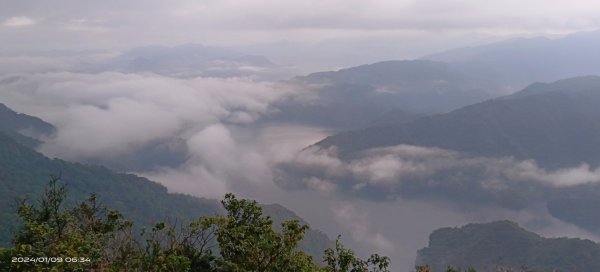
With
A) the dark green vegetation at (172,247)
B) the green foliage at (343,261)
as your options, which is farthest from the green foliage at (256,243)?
the green foliage at (343,261)

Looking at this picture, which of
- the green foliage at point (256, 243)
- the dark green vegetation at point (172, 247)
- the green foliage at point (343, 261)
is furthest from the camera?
the green foliage at point (343, 261)

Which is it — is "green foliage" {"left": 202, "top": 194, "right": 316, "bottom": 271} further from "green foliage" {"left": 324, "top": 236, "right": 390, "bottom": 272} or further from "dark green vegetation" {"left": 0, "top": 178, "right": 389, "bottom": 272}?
"green foliage" {"left": 324, "top": 236, "right": 390, "bottom": 272}

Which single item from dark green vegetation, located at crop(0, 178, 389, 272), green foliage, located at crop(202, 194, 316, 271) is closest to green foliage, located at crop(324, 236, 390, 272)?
dark green vegetation, located at crop(0, 178, 389, 272)

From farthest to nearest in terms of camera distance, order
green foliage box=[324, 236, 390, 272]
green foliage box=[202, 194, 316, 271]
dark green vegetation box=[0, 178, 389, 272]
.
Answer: green foliage box=[324, 236, 390, 272]
green foliage box=[202, 194, 316, 271]
dark green vegetation box=[0, 178, 389, 272]

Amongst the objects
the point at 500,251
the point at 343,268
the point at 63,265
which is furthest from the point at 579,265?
the point at 63,265

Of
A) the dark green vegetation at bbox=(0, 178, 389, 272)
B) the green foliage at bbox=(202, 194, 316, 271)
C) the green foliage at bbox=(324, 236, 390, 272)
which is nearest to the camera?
the dark green vegetation at bbox=(0, 178, 389, 272)

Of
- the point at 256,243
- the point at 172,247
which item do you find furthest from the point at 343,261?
the point at 172,247

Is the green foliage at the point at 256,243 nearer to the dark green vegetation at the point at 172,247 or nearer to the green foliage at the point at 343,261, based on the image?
the dark green vegetation at the point at 172,247

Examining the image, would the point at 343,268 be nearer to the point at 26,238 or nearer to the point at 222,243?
the point at 222,243
